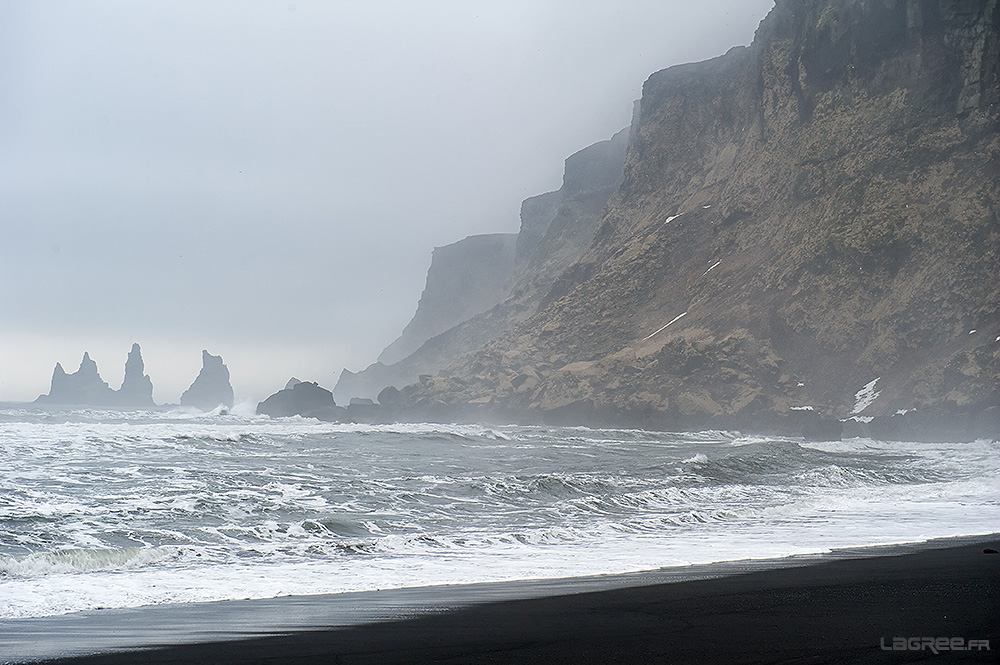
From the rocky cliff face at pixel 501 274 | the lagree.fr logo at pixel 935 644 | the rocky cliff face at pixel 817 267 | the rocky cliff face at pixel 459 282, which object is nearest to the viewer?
the lagree.fr logo at pixel 935 644

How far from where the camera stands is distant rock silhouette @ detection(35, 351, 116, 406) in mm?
175125

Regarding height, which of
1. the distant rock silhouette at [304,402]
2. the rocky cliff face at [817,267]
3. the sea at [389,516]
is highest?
the rocky cliff face at [817,267]

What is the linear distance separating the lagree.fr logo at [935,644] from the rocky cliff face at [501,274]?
9963cm

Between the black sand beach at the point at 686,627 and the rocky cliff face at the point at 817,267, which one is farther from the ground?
the rocky cliff face at the point at 817,267

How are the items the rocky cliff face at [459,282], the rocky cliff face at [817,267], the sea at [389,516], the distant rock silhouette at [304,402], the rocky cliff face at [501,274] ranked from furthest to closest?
the rocky cliff face at [459,282], the rocky cliff face at [501,274], the distant rock silhouette at [304,402], the rocky cliff face at [817,267], the sea at [389,516]

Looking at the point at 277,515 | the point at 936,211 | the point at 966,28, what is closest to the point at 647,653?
the point at 277,515

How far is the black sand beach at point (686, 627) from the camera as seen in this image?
490 centimetres

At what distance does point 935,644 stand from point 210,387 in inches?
7154

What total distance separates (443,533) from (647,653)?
269 inches

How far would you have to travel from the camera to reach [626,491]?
16.5 meters

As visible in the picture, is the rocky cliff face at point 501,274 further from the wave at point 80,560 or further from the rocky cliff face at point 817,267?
the wave at point 80,560

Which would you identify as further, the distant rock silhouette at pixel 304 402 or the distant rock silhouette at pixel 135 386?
the distant rock silhouette at pixel 135 386

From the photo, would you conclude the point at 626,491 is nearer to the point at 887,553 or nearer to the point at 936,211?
the point at 887,553

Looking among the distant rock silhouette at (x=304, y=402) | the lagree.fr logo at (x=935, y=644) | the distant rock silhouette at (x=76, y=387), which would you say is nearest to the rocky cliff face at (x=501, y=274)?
the distant rock silhouette at (x=304, y=402)
